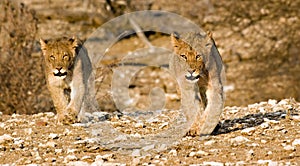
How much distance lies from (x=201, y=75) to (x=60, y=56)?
2156 millimetres

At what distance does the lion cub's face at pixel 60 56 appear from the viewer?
8430 mm

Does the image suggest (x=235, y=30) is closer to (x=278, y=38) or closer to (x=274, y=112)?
(x=278, y=38)

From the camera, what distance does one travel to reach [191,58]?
7.08m

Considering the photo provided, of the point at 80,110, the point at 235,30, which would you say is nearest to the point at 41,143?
the point at 80,110

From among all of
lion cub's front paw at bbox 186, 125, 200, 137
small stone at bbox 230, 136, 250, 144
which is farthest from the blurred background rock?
small stone at bbox 230, 136, 250, 144

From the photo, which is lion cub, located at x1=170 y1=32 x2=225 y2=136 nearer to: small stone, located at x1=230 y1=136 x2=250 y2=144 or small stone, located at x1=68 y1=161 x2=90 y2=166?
small stone, located at x1=230 y1=136 x2=250 y2=144

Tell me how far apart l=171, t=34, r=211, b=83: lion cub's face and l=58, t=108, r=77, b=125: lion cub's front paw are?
1.87 metres

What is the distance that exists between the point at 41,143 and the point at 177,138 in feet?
4.88

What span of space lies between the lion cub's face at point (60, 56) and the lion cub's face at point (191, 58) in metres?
1.66

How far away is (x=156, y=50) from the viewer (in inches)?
833

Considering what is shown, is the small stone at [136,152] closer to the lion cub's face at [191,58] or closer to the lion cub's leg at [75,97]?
the lion cub's face at [191,58]

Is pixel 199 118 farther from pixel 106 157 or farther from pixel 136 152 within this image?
pixel 106 157

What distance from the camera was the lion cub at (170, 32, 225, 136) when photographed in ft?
23.2

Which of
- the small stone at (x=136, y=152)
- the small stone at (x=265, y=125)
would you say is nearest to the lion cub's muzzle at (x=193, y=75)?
the small stone at (x=136, y=152)
